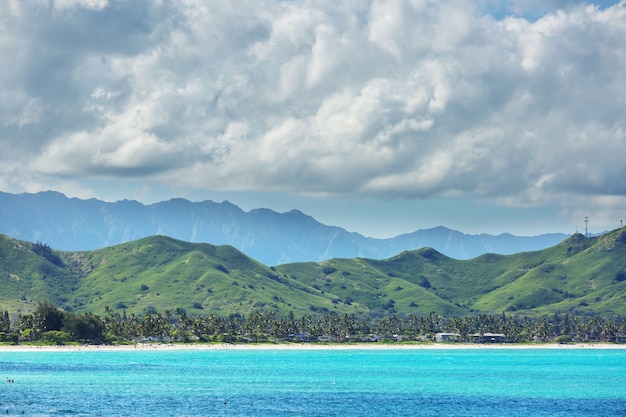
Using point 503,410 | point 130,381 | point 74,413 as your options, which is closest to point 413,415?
point 503,410

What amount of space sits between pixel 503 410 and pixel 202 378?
8239cm

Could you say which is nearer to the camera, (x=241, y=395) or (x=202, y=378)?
(x=241, y=395)

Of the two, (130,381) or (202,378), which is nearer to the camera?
(130,381)

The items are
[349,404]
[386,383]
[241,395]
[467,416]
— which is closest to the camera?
[467,416]

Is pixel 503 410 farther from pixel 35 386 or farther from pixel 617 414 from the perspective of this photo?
pixel 35 386

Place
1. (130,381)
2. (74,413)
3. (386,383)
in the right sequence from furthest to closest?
(386,383) < (130,381) < (74,413)

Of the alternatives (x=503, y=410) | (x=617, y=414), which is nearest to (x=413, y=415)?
(x=503, y=410)

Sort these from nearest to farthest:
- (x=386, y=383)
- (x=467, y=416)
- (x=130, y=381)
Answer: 1. (x=467, y=416)
2. (x=130, y=381)
3. (x=386, y=383)

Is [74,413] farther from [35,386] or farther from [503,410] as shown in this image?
[503,410]

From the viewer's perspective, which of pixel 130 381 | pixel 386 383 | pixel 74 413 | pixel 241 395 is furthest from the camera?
pixel 386 383

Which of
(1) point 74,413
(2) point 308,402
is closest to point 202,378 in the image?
(2) point 308,402

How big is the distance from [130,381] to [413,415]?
74.5 m

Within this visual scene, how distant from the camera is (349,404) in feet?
468

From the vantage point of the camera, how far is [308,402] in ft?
471
